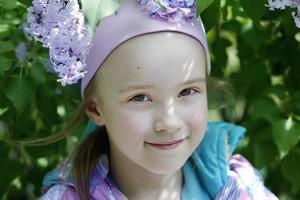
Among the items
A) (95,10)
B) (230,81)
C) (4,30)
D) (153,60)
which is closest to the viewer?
(95,10)

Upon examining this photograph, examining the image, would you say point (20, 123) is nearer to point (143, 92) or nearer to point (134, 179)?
point (134, 179)

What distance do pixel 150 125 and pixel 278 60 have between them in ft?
2.69

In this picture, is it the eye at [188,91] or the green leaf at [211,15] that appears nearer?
the eye at [188,91]

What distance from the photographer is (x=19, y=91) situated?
2.12 metres

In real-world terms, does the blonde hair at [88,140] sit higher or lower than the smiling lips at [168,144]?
lower

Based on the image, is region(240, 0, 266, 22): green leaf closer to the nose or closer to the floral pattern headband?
the nose

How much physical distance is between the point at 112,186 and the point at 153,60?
40 cm

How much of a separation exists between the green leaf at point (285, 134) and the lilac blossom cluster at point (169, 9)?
574 millimetres

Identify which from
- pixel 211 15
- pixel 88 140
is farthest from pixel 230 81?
pixel 88 140

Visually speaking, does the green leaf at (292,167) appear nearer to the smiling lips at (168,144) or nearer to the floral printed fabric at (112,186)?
the floral printed fabric at (112,186)

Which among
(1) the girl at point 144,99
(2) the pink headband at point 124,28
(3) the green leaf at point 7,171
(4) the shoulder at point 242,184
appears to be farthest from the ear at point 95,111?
(3) the green leaf at point 7,171

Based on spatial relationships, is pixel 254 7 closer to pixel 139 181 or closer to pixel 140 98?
pixel 140 98

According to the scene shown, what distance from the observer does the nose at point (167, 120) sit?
6.15ft

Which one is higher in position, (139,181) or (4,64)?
(4,64)
